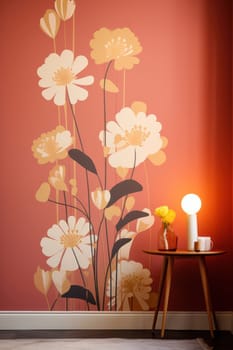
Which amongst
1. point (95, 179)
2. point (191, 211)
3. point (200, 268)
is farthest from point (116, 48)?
point (200, 268)

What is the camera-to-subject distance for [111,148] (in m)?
3.79

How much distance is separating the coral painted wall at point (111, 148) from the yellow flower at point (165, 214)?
7.6 inches

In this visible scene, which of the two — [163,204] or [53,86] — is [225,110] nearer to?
[163,204]

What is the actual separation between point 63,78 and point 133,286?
141 centimetres

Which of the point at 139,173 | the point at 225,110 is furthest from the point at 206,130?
the point at 139,173

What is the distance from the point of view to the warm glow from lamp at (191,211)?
11.6ft

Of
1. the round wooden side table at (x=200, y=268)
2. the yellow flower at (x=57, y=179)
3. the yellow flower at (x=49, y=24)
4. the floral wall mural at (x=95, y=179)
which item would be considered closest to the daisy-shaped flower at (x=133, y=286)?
the floral wall mural at (x=95, y=179)

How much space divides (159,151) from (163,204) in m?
0.34

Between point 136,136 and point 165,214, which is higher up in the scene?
point 136,136

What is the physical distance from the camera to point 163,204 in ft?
12.4

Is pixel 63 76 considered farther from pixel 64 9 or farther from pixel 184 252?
pixel 184 252

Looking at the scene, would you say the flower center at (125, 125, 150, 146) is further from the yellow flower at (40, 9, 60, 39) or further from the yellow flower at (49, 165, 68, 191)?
the yellow flower at (40, 9, 60, 39)

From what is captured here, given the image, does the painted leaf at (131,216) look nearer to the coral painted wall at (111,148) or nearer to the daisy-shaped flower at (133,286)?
the coral painted wall at (111,148)

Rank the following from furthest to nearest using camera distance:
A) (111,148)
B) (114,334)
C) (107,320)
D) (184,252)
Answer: (111,148)
(107,320)
(114,334)
(184,252)
